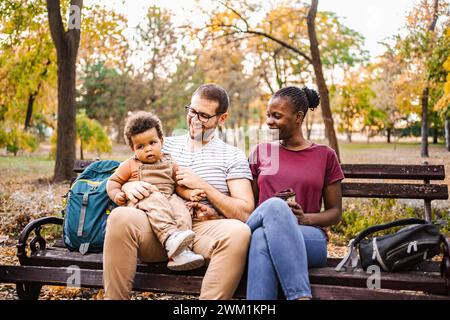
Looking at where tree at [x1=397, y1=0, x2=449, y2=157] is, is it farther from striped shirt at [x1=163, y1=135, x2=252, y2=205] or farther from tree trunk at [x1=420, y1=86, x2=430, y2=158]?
striped shirt at [x1=163, y1=135, x2=252, y2=205]

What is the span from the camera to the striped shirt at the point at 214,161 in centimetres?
333

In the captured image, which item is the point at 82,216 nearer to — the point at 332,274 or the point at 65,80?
the point at 332,274

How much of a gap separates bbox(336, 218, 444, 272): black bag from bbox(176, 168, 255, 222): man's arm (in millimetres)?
678

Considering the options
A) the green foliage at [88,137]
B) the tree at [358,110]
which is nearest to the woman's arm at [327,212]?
the green foliage at [88,137]

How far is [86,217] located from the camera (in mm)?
3213

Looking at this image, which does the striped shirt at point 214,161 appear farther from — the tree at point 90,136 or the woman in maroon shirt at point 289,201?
the tree at point 90,136

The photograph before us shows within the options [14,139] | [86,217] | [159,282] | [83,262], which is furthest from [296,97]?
[14,139]

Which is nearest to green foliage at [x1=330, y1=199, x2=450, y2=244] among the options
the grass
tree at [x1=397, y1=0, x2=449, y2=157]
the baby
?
the baby

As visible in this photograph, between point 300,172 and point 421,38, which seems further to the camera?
point 421,38

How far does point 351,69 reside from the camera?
28094 mm

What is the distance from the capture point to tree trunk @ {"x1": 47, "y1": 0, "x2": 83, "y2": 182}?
8.99 metres

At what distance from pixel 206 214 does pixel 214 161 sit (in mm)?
394
